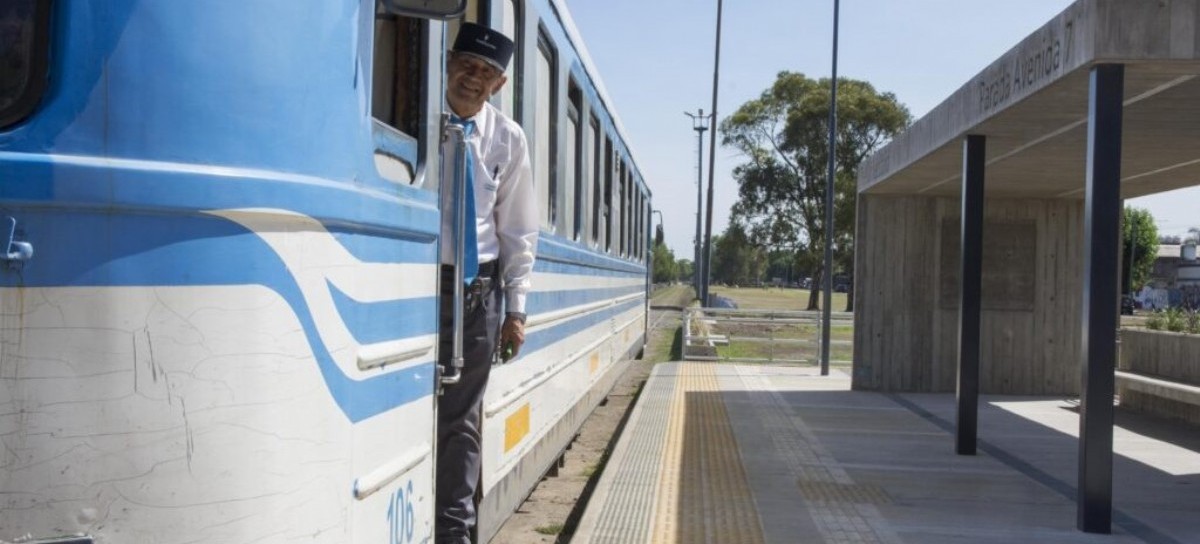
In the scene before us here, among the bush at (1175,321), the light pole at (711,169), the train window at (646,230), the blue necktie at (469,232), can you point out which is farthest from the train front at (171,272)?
the light pole at (711,169)

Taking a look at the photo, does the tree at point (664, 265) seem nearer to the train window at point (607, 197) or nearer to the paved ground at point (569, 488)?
the paved ground at point (569, 488)

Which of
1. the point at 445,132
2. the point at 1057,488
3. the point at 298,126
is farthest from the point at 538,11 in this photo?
the point at 1057,488

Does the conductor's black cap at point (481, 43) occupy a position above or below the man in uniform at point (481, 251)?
above

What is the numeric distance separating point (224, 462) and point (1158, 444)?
10.3m

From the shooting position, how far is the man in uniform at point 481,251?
4.23 meters

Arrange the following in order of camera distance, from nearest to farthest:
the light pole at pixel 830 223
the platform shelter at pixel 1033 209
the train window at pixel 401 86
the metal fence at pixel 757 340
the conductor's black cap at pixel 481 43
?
the train window at pixel 401 86 < the conductor's black cap at pixel 481 43 < the platform shelter at pixel 1033 209 < the light pole at pixel 830 223 < the metal fence at pixel 757 340

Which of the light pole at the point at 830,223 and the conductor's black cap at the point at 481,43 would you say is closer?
the conductor's black cap at the point at 481,43

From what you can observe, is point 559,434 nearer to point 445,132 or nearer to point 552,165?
point 552,165

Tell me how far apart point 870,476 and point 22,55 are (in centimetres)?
737

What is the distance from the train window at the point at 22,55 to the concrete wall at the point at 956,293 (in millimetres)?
12882

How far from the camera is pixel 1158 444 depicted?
1111 cm

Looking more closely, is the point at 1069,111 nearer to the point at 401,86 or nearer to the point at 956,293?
the point at 401,86

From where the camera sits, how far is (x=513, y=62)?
19.3 feet

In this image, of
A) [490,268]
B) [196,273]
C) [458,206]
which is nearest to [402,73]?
[458,206]
